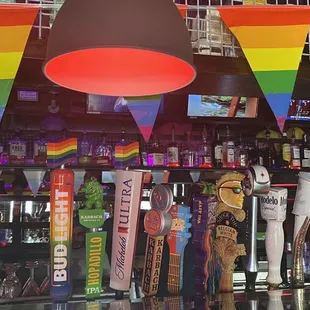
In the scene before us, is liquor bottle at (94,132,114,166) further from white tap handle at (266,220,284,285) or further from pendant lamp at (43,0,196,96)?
pendant lamp at (43,0,196,96)

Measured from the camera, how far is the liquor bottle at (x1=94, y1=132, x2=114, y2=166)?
3.39m

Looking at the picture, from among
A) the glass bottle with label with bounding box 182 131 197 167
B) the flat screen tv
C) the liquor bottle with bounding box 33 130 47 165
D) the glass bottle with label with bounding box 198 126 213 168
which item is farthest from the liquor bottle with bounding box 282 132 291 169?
the liquor bottle with bounding box 33 130 47 165

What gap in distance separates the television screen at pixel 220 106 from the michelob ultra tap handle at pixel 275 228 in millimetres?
1914

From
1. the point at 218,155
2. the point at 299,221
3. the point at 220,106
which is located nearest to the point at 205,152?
the point at 218,155

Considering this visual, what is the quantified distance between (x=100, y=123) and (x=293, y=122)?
5.62 feet

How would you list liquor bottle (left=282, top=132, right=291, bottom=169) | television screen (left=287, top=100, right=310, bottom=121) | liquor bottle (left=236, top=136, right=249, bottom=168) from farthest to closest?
1. television screen (left=287, top=100, right=310, bottom=121)
2. liquor bottle (left=282, top=132, right=291, bottom=169)
3. liquor bottle (left=236, top=136, right=249, bottom=168)

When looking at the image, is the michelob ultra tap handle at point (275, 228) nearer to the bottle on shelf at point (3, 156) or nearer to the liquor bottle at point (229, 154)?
the liquor bottle at point (229, 154)

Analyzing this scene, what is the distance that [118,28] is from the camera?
0.77 m

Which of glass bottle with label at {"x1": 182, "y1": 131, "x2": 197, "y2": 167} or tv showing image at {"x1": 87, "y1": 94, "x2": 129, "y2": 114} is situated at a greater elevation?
tv showing image at {"x1": 87, "y1": 94, "x2": 129, "y2": 114}

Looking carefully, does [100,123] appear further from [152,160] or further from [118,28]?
[118,28]

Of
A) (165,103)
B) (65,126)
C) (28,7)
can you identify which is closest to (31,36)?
(28,7)

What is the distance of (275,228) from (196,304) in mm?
463

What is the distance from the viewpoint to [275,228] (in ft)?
5.60

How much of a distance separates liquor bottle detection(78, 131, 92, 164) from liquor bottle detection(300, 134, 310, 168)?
1848 millimetres
